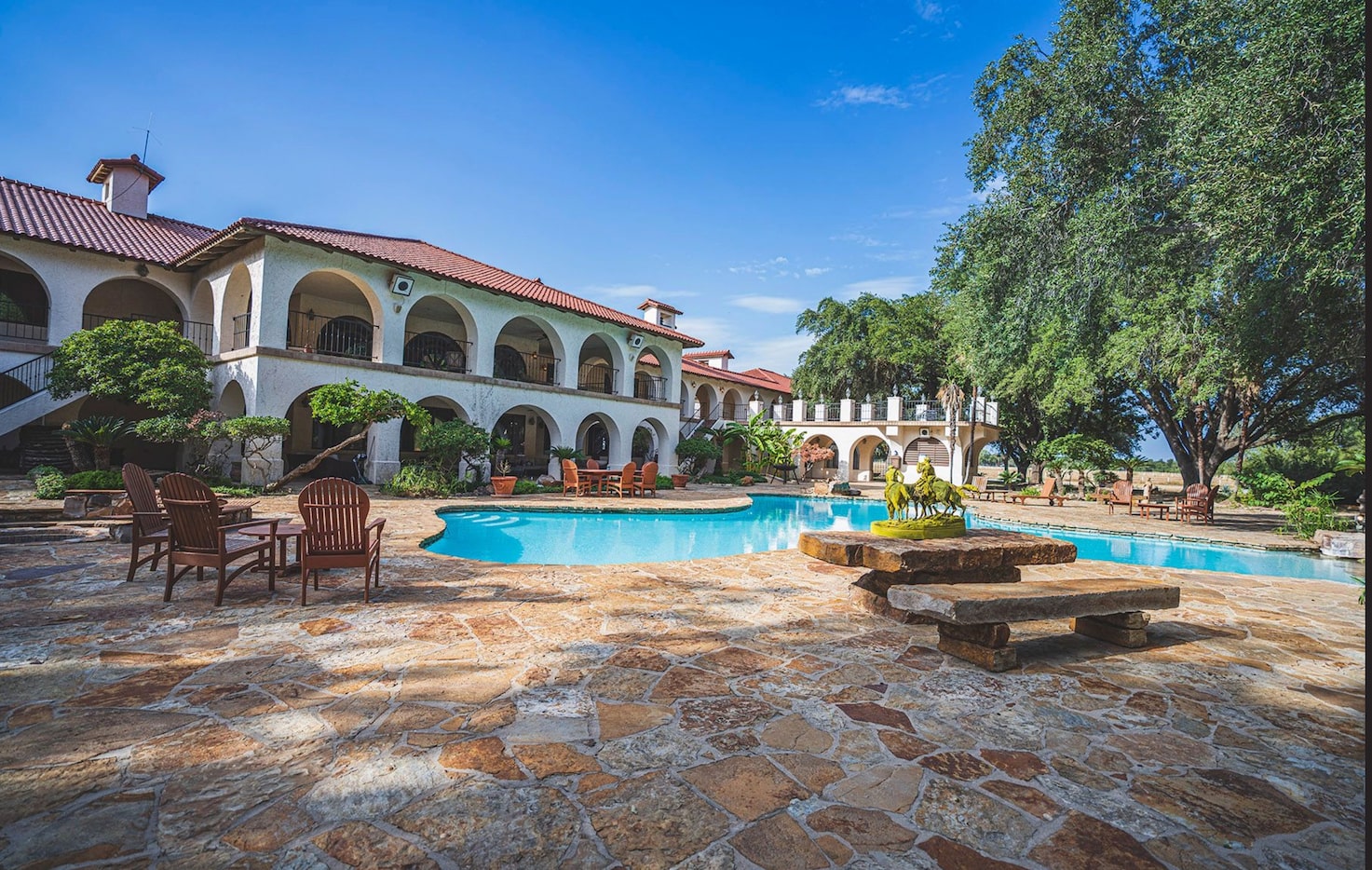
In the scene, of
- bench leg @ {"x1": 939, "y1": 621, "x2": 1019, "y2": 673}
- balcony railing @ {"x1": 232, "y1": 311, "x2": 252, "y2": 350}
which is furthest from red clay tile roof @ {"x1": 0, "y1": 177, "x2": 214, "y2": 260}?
bench leg @ {"x1": 939, "y1": 621, "x2": 1019, "y2": 673}

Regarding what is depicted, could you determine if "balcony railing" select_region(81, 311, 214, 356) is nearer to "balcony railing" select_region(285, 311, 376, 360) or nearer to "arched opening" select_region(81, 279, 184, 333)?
"arched opening" select_region(81, 279, 184, 333)

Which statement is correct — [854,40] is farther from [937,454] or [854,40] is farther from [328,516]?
[937,454]

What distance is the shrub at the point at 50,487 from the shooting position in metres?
→ 9.72

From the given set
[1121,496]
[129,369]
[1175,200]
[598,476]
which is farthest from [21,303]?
[1121,496]

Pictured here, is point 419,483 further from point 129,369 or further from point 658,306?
point 658,306

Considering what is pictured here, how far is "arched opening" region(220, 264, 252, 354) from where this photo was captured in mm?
15005

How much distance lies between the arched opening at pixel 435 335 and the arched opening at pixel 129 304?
552 cm

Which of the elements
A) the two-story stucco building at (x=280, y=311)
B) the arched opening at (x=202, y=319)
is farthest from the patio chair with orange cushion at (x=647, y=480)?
the arched opening at (x=202, y=319)

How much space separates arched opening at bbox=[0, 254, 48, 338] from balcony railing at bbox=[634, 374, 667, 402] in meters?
17.1

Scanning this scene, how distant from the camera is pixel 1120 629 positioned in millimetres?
4438

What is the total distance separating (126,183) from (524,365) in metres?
12.4

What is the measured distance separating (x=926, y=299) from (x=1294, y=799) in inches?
1253

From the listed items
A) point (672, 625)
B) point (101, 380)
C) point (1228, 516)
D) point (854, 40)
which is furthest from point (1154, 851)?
point (1228, 516)

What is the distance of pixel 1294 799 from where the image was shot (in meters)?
2.41
